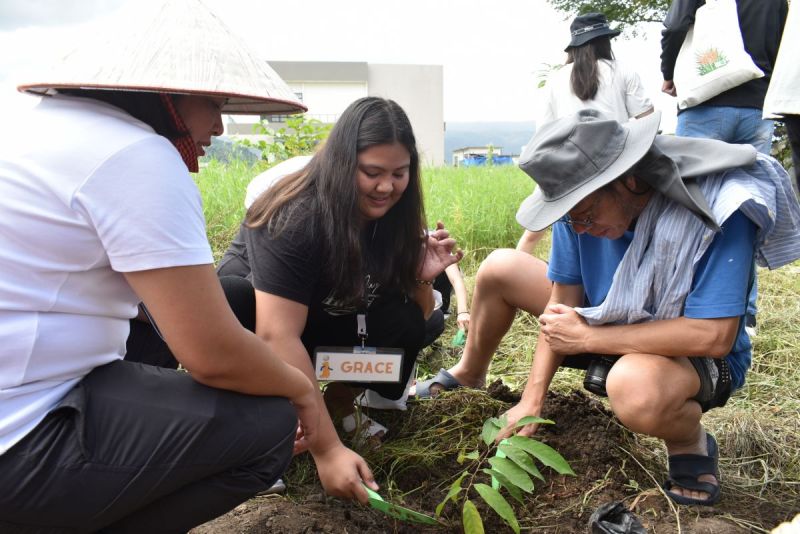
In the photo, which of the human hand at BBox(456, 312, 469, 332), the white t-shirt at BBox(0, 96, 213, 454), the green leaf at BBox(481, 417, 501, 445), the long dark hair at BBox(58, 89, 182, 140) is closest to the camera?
the white t-shirt at BBox(0, 96, 213, 454)

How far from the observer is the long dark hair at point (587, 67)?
10.8ft

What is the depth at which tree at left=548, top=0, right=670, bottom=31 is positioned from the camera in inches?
383

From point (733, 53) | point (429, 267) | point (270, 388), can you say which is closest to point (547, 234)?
point (733, 53)

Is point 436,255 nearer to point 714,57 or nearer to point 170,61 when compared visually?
point 170,61

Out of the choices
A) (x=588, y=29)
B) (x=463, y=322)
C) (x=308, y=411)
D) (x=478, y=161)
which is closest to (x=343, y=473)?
(x=308, y=411)

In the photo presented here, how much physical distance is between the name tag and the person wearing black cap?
4.59 feet

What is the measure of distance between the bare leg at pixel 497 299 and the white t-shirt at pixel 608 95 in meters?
1.28

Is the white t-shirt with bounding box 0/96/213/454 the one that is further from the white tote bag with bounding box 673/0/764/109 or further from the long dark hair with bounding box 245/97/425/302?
Answer: the white tote bag with bounding box 673/0/764/109

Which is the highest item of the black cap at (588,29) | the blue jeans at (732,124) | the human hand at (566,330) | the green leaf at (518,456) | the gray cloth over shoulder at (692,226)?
the black cap at (588,29)

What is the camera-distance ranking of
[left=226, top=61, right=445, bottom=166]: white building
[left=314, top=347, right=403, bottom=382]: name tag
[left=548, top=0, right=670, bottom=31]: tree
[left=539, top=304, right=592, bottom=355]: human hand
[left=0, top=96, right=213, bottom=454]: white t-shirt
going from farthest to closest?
[left=226, top=61, right=445, bottom=166]: white building
[left=548, top=0, right=670, bottom=31]: tree
[left=314, top=347, right=403, bottom=382]: name tag
[left=539, top=304, right=592, bottom=355]: human hand
[left=0, top=96, right=213, bottom=454]: white t-shirt

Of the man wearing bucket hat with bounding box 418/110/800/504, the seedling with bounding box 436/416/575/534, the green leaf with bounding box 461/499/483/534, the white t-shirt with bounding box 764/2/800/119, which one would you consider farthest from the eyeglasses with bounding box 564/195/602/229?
the white t-shirt with bounding box 764/2/800/119

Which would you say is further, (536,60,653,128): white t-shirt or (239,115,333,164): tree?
(239,115,333,164): tree

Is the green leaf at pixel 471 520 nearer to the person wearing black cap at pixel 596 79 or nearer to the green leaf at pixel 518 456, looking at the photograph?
the green leaf at pixel 518 456

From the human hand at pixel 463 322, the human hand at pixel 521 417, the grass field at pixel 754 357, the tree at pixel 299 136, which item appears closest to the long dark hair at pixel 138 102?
the human hand at pixel 521 417
